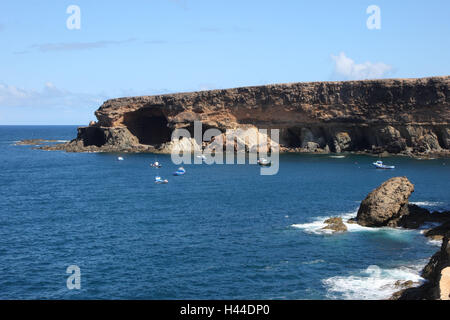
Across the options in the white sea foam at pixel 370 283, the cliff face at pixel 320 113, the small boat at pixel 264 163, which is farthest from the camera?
the cliff face at pixel 320 113

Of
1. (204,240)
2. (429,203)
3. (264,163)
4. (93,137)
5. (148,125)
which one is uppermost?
(148,125)

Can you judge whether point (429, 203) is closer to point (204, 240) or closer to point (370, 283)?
point (370, 283)

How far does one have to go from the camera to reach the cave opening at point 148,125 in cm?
11238

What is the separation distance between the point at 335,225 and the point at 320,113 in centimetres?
6037

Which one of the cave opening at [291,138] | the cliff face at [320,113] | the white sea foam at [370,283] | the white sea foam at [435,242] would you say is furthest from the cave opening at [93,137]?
the white sea foam at [370,283]

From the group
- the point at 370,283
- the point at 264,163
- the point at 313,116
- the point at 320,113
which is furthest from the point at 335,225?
the point at 313,116

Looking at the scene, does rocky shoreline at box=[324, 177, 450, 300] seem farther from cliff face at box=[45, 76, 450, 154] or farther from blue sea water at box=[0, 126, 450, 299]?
cliff face at box=[45, 76, 450, 154]

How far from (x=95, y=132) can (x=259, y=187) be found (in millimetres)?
72445

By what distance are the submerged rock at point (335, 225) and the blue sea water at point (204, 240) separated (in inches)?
37.7

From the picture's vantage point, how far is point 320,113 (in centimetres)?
9425

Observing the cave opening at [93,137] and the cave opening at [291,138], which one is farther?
the cave opening at [93,137]

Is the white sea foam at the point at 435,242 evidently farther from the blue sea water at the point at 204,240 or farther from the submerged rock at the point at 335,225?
the submerged rock at the point at 335,225

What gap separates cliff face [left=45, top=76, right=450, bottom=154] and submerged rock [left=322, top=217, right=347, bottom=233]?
184 feet
